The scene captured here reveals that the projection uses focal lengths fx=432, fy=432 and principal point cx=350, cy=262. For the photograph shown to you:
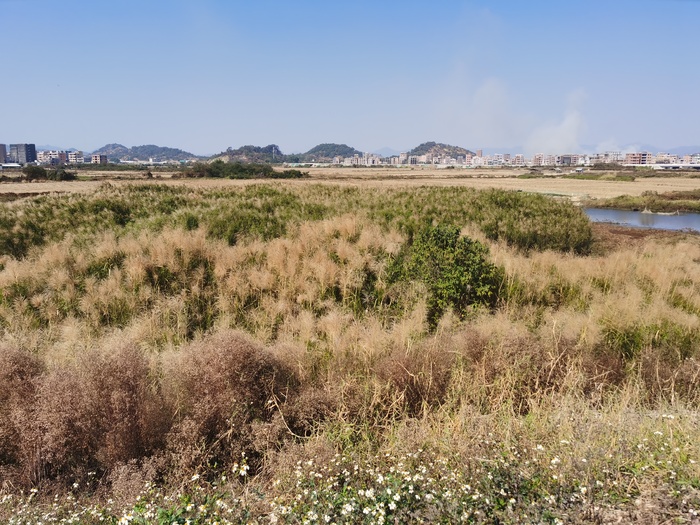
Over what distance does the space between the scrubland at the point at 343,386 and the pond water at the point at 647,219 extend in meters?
22.9

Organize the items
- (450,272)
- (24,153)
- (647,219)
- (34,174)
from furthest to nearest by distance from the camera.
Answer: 1. (24,153)
2. (34,174)
3. (647,219)
4. (450,272)

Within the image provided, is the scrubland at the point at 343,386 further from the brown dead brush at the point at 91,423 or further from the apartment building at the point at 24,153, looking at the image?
the apartment building at the point at 24,153

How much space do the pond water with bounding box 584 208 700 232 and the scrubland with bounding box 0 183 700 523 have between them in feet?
75.0

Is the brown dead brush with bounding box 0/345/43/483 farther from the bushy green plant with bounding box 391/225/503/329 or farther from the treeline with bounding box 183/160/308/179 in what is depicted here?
the treeline with bounding box 183/160/308/179

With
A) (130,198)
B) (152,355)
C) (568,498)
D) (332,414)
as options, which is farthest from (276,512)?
(130,198)

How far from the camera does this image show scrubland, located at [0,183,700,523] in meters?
3.09

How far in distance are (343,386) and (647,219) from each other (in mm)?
35571

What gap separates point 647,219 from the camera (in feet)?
105

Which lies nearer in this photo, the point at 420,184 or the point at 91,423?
the point at 91,423

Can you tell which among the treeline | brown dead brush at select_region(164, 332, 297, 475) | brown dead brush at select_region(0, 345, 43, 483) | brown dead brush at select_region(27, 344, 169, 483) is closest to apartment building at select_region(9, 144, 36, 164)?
the treeline

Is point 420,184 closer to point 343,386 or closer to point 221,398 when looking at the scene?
point 343,386

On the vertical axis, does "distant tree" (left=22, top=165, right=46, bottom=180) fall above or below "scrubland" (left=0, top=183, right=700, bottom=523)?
above

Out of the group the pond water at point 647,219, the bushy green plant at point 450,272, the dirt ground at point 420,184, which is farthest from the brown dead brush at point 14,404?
the pond water at point 647,219

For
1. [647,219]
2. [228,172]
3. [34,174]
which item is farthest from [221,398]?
[34,174]
